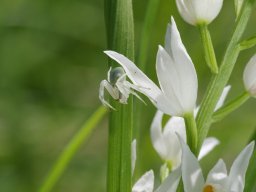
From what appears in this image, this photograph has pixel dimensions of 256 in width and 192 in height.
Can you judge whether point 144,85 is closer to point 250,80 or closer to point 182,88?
point 182,88

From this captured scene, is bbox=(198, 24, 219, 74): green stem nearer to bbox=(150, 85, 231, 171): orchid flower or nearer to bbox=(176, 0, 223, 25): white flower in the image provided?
bbox=(176, 0, 223, 25): white flower

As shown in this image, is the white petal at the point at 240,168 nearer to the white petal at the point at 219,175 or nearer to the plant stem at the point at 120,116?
the white petal at the point at 219,175

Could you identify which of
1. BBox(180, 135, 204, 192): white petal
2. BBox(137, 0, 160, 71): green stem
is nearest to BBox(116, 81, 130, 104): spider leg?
BBox(180, 135, 204, 192): white petal

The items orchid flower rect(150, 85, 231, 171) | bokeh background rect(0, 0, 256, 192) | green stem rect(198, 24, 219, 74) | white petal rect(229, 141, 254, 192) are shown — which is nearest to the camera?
white petal rect(229, 141, 254, 192)

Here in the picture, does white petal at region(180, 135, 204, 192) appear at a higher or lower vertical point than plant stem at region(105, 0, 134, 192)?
lower

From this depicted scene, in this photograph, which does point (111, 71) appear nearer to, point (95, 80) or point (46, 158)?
point (46, 158)

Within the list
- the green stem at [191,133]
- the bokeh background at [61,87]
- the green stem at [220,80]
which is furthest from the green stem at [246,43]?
the bokeh background at [61,87]

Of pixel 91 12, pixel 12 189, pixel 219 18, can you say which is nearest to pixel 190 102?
pixel 12 189
